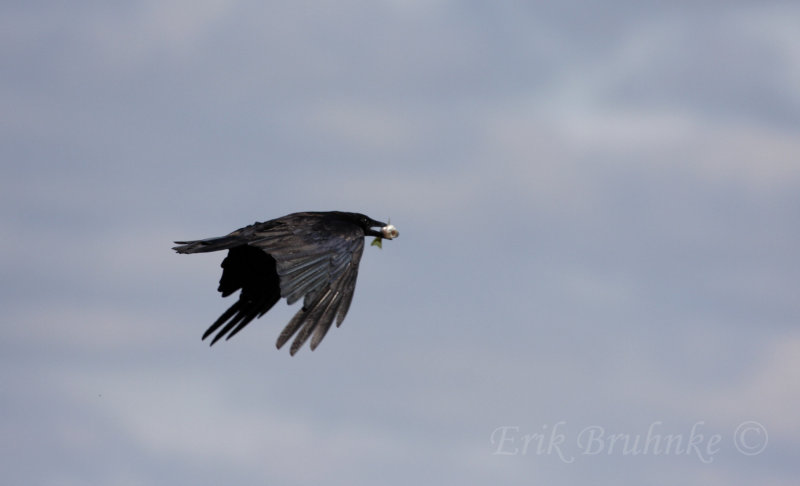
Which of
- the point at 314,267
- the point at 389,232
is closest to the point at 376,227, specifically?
the point at 389,232

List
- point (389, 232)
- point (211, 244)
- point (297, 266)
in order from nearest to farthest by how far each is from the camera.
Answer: point (297, 266) → point (211, 244) → point (389, 232)

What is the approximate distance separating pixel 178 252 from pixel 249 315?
68.3 inches

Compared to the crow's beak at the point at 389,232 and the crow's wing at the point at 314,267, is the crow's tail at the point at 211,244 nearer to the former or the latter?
the crow's wing at the point at 314,267

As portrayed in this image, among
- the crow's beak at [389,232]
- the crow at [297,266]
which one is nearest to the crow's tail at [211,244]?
the crow at [297,266]

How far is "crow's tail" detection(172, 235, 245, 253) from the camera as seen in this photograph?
24.8 meters

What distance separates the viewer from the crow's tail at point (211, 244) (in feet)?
81.5

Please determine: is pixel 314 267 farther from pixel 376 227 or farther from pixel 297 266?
pixel 376 227

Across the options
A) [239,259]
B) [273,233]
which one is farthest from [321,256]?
[239,259]

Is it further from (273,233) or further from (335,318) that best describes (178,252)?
(335,318)

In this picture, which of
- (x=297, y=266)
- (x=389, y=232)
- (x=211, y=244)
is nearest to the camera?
(x=297, y=266)

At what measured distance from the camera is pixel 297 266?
77.6 ft

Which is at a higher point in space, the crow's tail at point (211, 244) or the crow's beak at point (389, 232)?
the crow's beak at point (389, 232)

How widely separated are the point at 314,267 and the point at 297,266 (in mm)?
308

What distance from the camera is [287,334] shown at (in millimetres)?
22484
